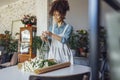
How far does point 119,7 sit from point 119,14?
0.02m

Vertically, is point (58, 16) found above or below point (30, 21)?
below

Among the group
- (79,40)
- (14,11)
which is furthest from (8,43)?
(79,40)

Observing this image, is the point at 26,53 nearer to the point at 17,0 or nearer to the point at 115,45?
the point at 17,0

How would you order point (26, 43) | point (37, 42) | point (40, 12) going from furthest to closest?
point (26, 43) → point (40, 12) → point (37, 42)

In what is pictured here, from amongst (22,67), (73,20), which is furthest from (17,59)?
(22,67)

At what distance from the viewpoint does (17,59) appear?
16.0ft

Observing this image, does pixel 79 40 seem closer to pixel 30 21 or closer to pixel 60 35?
pixel 30 21

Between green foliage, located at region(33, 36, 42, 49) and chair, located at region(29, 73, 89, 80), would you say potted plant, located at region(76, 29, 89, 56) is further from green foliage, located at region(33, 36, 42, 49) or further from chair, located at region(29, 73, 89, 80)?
chair, located at region(29, 73, 89, 80)

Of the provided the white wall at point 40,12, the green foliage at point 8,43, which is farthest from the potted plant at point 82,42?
the green foliage at point 8,43

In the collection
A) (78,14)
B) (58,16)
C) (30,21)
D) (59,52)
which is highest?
(78,14)

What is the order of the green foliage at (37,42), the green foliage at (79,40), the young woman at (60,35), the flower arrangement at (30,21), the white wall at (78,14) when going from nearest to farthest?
the young woman at (60,35)
the green foliage at (79,40)
the green foliage at (37,42)
the white wall at (78,14)
the flower arrangement at (30,21)

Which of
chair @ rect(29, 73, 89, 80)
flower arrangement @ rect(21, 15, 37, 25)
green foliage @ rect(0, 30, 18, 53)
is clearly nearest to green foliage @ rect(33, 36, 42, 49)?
flower arrangement @ rect(21, 15, 37, 25)

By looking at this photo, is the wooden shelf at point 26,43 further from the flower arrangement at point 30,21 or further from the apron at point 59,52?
the apron at point 59,52

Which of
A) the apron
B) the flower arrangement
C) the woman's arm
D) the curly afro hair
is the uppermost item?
the flower arrangement
